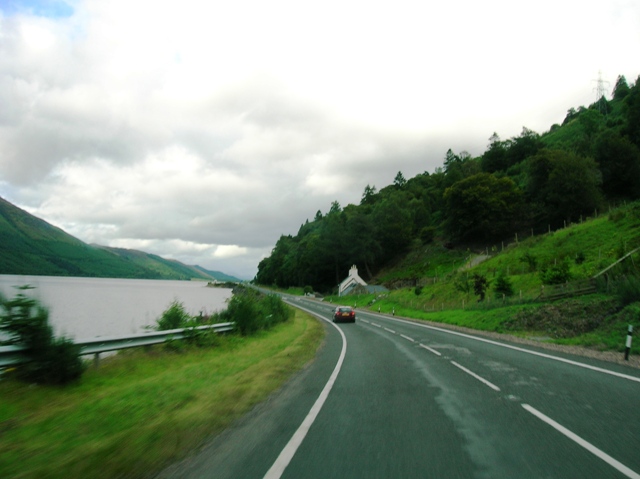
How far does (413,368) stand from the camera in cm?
1223

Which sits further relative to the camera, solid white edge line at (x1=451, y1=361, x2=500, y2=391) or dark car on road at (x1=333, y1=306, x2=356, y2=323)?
dark car on road at (x1=333, y1=306, x2=356, y2=323)

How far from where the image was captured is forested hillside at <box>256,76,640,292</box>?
73.5 m

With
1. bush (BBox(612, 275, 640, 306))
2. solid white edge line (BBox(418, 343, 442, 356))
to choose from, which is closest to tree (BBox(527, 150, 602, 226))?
bush (BBox(612, 275, 640, 306))

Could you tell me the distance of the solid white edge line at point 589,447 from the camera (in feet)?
15.1

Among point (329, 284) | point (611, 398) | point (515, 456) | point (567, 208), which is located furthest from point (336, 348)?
point (329, 284)

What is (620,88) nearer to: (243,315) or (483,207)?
(483,207)

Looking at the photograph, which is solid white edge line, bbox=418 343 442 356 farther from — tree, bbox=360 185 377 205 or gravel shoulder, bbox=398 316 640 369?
tree, bbox=360 185 377 205

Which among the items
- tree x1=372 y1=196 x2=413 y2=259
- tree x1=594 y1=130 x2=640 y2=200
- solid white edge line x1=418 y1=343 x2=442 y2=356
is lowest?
solid white edge line x1=418 y1=343 x2=442 y2=356

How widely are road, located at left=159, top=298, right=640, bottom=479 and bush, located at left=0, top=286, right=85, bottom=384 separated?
4.27 meters

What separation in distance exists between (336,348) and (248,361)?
19.0 ft

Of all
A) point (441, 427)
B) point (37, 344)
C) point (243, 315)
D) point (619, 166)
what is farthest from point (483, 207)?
point (37, 344)

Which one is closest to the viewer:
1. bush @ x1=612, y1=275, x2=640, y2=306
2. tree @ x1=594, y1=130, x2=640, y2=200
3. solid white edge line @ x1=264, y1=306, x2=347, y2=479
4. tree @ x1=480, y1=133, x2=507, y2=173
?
solid white edge line @ x1=264, y1=306, x2=347, y2=479

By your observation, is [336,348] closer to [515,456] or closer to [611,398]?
[611,398]

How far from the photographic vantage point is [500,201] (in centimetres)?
8031
